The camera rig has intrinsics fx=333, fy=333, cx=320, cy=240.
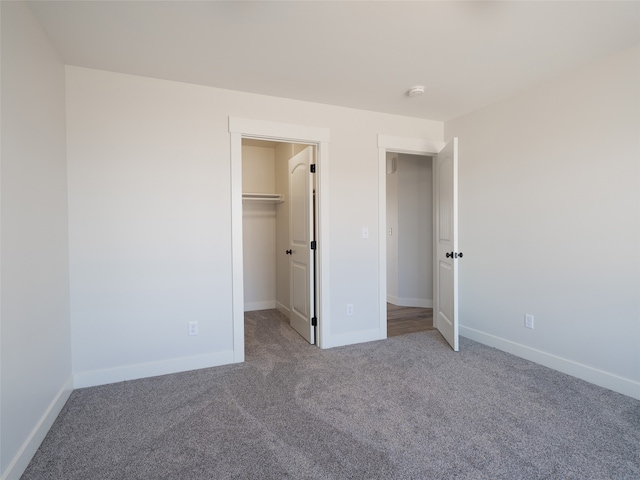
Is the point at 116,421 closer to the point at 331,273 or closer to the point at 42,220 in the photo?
the point at 42,220

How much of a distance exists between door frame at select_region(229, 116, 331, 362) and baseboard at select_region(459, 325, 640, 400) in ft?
5.40

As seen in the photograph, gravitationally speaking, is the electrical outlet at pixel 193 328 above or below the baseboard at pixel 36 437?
above

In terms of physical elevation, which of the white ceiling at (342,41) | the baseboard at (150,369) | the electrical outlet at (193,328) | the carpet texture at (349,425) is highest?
the white ceiling at (342,41)

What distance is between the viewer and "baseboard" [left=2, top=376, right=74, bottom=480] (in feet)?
5.10

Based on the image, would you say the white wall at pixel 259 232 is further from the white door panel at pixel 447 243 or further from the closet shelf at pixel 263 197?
the white door panel at pixel 447 243

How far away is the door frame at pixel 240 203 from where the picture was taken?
9.71 ft

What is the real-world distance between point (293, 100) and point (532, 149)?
2.21 meters

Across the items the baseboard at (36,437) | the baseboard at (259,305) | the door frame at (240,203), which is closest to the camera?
the baseboard at (36,437)

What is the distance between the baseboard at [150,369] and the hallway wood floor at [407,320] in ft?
6.18

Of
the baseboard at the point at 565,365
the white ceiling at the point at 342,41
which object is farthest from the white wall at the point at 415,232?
the white ceiling at the point at 342,41

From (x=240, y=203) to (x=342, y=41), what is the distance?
153 cm

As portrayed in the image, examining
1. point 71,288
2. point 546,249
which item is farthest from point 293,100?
point 546,249

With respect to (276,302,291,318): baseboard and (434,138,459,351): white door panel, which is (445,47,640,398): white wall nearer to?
(434,138,459,351): white door panel

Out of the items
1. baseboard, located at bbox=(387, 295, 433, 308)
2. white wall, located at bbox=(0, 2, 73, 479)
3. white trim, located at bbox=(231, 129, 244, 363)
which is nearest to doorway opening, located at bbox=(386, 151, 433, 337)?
baseboard, located at bbox=(387, 295, 433, 308)
